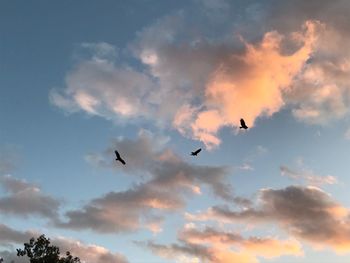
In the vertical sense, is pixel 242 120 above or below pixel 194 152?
above

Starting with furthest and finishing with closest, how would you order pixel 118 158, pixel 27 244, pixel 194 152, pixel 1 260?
1. pixel 1 260
2. pixel 27 244
3. pixel 194 152
4. pixel 118 158

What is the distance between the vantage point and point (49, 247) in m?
75.1

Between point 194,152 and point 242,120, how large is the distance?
14.7 ft

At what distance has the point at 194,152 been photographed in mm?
34531

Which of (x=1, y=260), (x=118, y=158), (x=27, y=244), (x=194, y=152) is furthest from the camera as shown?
(x=1, y=260)

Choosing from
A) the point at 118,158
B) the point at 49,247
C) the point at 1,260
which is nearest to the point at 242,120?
the point at 118,158

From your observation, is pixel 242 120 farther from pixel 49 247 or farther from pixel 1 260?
pixel 1 260

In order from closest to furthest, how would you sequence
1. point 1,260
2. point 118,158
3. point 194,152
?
point 118,158
point 194,152
point 1,260

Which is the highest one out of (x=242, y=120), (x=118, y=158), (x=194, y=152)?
(x=242, y=120)

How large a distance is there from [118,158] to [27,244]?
48.9 meters

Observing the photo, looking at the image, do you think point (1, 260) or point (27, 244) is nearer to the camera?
point (27, 244)

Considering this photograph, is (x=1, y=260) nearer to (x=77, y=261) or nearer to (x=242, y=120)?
(x=77, y=261)

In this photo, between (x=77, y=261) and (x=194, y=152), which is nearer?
(x=194, y=152)

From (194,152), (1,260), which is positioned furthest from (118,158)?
(1,260)
